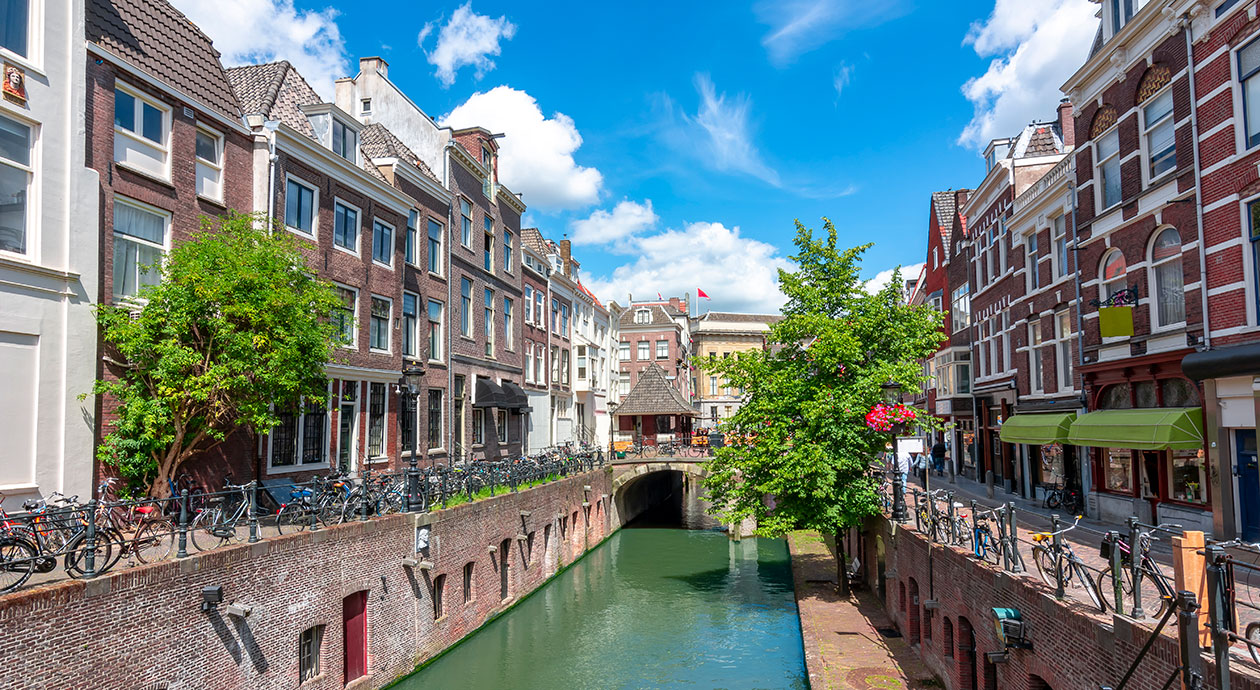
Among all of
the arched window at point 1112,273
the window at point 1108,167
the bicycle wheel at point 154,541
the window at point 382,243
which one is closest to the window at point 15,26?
→ the bicycle wheel at point 154,541

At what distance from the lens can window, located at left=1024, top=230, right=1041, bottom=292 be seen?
85.4 feet

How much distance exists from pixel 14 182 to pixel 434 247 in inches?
617

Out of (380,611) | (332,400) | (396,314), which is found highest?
(396,314)

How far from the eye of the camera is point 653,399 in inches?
2004

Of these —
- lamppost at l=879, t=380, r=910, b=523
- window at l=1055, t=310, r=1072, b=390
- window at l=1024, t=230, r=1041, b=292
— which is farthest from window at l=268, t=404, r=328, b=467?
window at l=1024, t=230, r=1041, b=292

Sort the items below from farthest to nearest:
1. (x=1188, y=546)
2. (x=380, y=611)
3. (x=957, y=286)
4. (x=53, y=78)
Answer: (x=957, y=286), (x=380, y=611), (x=53, y=78), (x=1188, y=546)

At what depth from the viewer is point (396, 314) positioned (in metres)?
23.8

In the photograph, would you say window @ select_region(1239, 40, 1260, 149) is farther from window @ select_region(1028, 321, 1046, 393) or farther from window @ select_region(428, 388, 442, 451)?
window @ select_region(428, 388, 442, 451)

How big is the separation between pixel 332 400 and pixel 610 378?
35.6 m

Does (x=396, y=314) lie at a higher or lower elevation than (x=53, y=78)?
lower

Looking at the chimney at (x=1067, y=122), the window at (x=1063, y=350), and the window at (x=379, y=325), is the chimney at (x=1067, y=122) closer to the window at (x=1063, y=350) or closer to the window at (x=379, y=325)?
the window at (x=1063, y=350)

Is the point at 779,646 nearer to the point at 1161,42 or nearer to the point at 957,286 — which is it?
the point at 1161,42

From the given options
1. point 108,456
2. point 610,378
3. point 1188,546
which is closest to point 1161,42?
point 1188,546

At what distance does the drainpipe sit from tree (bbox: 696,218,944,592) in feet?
20.9
